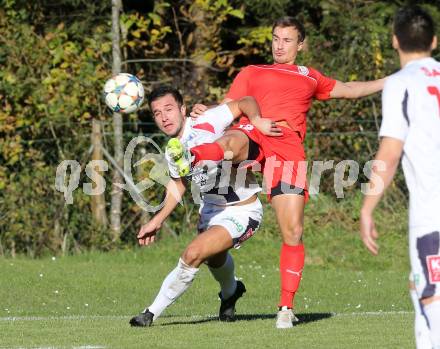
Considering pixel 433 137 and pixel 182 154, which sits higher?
pixel 433 137

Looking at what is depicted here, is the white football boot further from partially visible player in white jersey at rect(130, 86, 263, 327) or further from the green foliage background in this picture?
the green foliage background

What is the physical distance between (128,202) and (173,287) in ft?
23.3

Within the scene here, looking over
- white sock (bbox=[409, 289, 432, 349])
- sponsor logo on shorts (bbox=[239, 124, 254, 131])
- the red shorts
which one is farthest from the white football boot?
white sock (bbox=[409, 289, 432, 349])

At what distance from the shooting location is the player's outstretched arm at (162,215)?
7777 mm

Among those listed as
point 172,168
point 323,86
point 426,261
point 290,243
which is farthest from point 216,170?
point 426,261

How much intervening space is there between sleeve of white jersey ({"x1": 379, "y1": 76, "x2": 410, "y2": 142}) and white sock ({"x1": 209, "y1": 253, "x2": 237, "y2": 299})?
3620 mm

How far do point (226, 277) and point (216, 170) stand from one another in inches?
39.8

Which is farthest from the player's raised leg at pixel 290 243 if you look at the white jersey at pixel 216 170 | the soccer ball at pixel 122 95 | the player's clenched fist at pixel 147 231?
the soccer ball at pixel 122 95

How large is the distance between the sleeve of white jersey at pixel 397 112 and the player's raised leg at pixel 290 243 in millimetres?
2960

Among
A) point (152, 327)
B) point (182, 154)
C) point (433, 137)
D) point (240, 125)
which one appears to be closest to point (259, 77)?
point (240, 125)

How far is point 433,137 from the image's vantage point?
16.2 ft

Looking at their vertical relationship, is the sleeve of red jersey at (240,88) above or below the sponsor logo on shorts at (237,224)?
above

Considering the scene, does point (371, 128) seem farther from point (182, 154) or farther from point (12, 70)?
point (182, 154)

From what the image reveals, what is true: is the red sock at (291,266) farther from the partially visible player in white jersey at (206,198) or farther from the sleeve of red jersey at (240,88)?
the sleeve of red jersey at (240,88)
